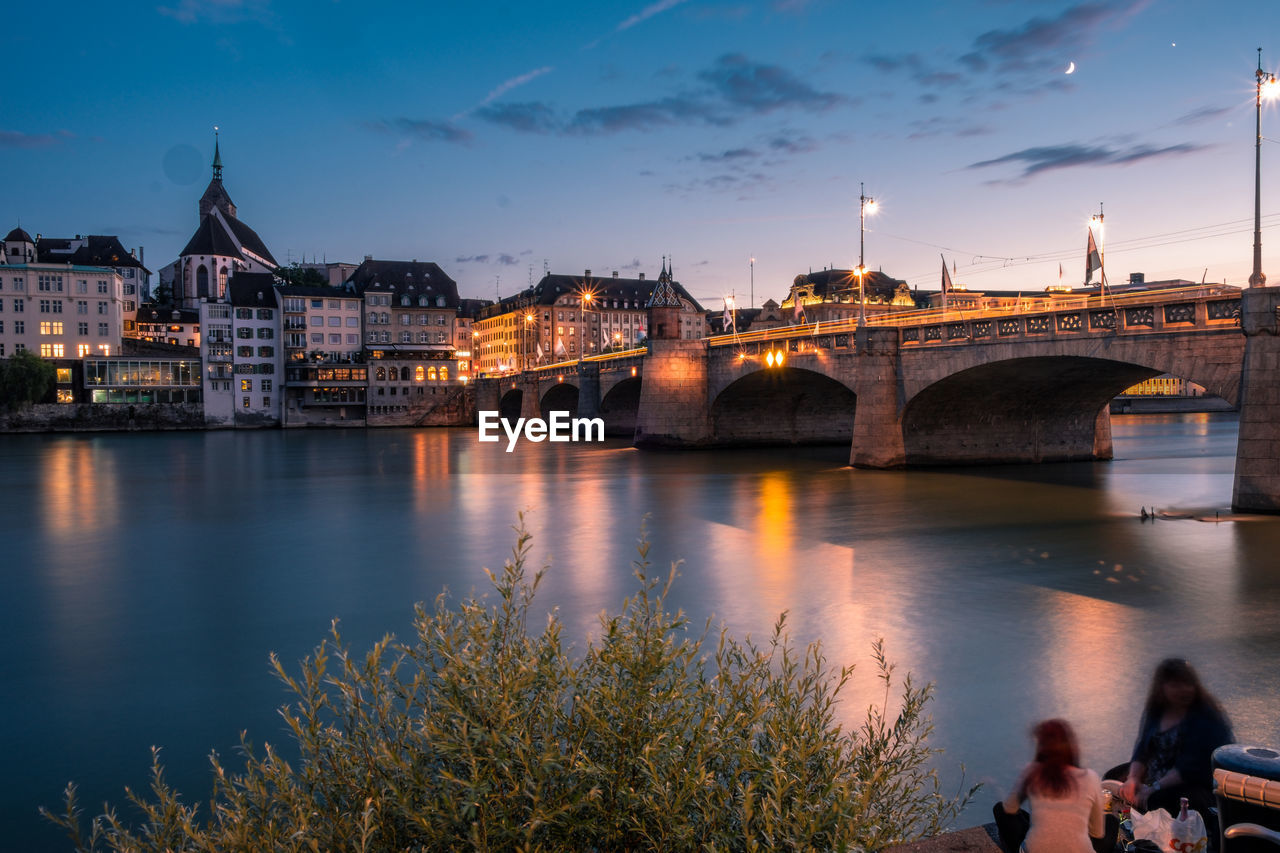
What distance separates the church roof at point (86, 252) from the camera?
114m

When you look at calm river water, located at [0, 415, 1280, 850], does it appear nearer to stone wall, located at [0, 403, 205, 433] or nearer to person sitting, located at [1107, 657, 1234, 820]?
person sitting, located at [1107, 657, 1234, 820]

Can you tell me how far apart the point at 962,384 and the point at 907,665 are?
27.4 m

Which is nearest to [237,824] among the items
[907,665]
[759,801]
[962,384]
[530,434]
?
[759,801]

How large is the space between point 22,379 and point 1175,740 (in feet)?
352

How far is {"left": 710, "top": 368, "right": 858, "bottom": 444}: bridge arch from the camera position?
5689cm

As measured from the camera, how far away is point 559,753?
5.10 m

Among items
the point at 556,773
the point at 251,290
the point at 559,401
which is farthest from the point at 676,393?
the point at 251,290

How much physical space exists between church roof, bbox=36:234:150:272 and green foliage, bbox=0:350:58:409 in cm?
2547

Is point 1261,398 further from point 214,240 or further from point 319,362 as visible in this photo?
point 214,240

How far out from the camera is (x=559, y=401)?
102 metres

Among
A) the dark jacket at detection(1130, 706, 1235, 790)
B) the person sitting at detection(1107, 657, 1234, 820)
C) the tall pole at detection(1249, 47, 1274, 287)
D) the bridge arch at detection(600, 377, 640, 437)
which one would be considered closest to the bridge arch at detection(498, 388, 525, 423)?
the bridge arch at detection(600, 377, 640, 437)

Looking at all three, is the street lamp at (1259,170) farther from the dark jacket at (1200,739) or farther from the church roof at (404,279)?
the church roof at (404,279)

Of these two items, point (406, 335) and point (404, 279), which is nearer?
point (406, 335)

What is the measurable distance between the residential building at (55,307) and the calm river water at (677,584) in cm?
6937
